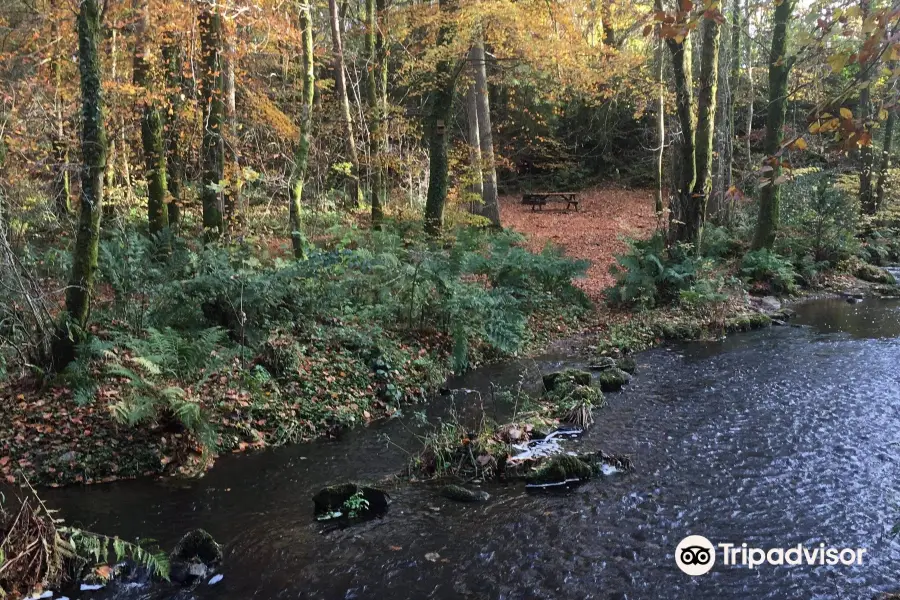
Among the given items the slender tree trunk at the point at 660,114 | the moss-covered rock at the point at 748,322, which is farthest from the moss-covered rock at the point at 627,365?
the slender tree trunk at the point at 660,114

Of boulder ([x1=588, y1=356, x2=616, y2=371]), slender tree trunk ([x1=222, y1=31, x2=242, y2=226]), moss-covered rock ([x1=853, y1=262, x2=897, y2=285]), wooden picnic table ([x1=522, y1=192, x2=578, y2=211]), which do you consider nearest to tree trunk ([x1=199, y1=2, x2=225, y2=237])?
slender tree trunk ([x1=222, y1=31, x2=242, y2=226])

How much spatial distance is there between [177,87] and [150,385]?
728 cm

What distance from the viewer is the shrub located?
15.0 m

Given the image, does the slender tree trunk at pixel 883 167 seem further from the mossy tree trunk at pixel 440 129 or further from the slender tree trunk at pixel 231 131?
the slender tree trunk at pixel 231 131

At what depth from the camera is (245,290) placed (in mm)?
8539

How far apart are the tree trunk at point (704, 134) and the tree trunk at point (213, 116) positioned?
9.81m

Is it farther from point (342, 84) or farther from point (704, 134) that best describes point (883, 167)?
point (342, 84)

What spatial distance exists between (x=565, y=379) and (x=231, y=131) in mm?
9134

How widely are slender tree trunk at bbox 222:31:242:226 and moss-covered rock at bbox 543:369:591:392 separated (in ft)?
23.1

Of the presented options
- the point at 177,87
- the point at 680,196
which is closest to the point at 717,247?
the point at 680,196

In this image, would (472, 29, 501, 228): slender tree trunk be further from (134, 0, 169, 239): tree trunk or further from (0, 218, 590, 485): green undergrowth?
(134, 0, 169, 239): tree trunk

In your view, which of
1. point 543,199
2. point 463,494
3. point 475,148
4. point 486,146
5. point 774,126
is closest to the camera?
point 463,494

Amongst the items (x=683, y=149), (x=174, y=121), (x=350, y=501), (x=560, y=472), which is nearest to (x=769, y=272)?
(x=683, y=149)

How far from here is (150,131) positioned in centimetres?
1186
